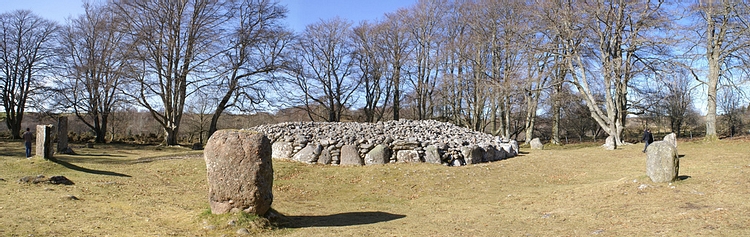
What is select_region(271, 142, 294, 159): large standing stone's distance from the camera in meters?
15.9

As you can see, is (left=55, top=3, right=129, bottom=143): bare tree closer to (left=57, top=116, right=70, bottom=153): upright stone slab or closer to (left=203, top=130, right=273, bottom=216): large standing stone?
(left=57, top=116, right=70, bottom=153): upright stone slab

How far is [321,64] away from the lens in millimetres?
35719

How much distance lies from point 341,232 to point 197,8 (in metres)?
22.3

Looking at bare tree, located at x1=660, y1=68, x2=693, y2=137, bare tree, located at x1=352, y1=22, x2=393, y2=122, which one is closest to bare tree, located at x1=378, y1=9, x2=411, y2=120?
bare tree, located at x1=352, y1=22, x2=393, y2=122

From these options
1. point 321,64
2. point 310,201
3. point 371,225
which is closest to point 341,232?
point 371,225

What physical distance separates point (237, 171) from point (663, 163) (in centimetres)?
809

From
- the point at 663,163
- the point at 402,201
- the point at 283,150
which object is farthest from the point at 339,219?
the point at 283,150

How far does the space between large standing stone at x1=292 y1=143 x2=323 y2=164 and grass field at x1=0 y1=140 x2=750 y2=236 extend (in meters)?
0.76

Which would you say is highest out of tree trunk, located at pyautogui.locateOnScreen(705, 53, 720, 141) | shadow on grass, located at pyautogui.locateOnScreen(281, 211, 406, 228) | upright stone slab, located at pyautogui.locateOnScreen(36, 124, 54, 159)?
tree trunk, located at pyautogui.locateOnScreen(705, 53, 720, 141)

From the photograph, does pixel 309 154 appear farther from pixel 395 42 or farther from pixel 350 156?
pixel 395 42

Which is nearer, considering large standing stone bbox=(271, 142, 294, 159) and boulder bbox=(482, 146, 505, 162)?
large standing stone bbox=(271, 142, 294, 159)

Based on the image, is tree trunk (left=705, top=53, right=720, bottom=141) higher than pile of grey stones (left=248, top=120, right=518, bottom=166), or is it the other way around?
tree trunk (left=705, top=53, right=720, bottom=141)

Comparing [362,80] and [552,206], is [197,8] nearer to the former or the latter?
[362,80]

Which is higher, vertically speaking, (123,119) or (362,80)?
(362,80)
